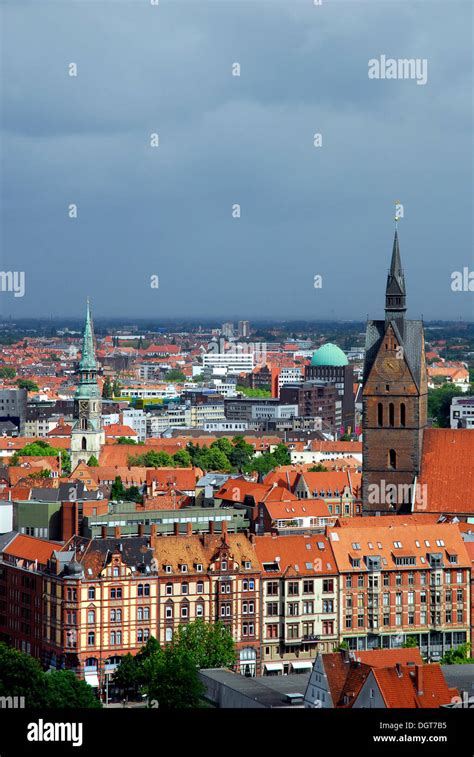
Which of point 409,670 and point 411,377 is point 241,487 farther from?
point 409,670

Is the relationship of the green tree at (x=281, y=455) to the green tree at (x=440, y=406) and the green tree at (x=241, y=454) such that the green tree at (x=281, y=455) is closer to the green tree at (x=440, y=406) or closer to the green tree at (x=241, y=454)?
the green tree at (x=241, y=454)

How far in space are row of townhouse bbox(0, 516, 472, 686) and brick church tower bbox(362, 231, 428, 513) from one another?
25.2ft

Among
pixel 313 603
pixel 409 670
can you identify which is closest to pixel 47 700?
pixel 409 670

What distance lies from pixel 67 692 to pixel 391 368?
28.7 meters

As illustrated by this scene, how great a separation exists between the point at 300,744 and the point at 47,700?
885 inches

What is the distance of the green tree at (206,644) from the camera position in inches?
2210

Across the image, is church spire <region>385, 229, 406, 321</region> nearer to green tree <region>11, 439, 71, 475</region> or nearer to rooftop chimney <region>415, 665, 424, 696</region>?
rooftop chimney <region>415, 665, 424, 696</region>

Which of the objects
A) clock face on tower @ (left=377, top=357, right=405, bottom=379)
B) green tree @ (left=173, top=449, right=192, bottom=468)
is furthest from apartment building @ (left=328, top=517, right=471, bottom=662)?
green tree @ (left=173, top=449, right=192, bottom=468)

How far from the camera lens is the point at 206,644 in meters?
57.5

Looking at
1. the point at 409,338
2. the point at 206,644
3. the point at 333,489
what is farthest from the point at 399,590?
the point at 333,489

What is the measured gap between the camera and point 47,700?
49125 mm

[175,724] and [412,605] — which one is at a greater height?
[175,724]

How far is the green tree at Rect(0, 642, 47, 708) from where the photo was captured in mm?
48875

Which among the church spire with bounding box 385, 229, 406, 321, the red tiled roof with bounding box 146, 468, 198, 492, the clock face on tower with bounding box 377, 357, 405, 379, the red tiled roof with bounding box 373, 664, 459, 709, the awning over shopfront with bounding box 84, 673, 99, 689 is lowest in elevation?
the awning over shopfront with bounding box 84, 673, 99, 689
